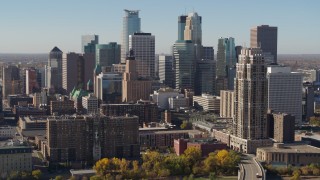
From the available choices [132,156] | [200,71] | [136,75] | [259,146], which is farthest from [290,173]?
[200,71]

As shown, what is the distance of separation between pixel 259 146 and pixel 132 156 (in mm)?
8945

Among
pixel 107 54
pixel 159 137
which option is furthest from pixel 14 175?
pixel 107 54

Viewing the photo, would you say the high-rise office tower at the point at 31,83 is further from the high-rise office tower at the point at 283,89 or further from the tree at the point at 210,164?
the tree at the point at 210,164

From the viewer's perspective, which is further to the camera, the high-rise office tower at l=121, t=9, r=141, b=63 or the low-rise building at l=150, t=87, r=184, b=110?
the high-rise office tower at l=121, t=9, r=141, b=63

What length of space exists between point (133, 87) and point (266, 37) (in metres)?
30.9

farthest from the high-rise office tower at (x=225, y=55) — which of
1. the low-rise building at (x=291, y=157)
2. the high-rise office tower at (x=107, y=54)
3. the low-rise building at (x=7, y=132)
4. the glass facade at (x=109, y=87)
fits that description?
the low-rise building at (x=291, y=157)

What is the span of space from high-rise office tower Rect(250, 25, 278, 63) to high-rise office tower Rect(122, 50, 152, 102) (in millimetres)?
26286

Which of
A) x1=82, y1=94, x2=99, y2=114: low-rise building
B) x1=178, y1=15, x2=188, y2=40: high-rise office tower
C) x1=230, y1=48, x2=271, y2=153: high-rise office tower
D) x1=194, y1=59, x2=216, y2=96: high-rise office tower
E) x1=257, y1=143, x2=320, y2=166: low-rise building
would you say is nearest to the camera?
x1=257, y1=143, x2=320, y2=166: low-rise building

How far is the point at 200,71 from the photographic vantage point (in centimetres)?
7619

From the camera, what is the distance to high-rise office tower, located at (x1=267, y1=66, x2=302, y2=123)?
178 feet

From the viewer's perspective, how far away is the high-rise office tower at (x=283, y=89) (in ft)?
178

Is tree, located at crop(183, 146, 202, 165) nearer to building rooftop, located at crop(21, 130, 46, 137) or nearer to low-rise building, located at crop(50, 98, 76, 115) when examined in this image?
building rooftop, located at crop(21, 130, 46, 137)

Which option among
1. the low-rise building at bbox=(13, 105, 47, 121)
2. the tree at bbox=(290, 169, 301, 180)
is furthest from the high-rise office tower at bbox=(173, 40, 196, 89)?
the tree at bbox=(290, 169, 301, 180)

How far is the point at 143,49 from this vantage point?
8150 cm
